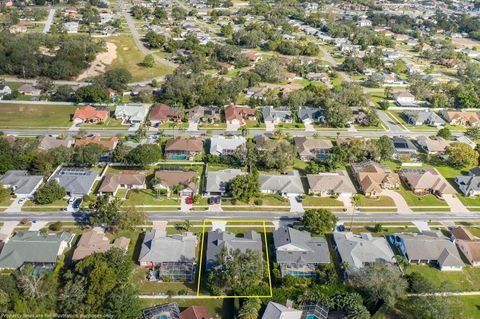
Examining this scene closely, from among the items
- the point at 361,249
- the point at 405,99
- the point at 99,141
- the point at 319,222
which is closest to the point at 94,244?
the point at 319,222

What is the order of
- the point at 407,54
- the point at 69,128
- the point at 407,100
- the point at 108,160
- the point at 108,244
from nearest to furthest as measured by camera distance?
the point at 108,244 → the point at 108,160 → the point at 69,128 → the point at 407,100 → the point at 407,54

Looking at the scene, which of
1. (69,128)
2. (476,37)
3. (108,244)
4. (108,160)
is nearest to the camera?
(108,244)

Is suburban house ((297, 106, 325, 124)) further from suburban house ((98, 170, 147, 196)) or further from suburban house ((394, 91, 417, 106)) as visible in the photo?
suburban house ((98, 170, 147, 196))

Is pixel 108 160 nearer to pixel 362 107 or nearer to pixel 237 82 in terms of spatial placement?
pixel 237 82

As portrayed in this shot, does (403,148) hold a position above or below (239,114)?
above

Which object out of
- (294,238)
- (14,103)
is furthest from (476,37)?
(14,103)

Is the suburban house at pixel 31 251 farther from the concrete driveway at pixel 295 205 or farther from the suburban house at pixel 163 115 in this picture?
the suburban house at pixel 163 115

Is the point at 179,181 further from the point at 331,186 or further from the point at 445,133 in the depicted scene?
the point at 445,133
